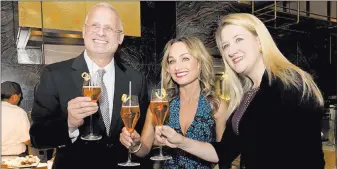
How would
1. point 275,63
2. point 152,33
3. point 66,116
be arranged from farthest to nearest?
1. point 152,33
2. point 66,116
3. point 275,63

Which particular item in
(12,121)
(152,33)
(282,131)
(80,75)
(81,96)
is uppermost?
(152,33)

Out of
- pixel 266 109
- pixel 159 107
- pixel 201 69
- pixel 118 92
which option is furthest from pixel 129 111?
pixel 201 69

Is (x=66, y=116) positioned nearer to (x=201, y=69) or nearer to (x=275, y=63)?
(x=201, y=69)

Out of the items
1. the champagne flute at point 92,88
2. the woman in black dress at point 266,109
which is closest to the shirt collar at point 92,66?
the champagne flute at point 92,88

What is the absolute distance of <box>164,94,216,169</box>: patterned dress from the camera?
7.77 feet

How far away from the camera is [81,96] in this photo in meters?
2.16

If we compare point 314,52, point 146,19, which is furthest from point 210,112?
point 314,52

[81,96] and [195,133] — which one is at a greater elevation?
[81,96]

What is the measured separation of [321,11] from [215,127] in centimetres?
586

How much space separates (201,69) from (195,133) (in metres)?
0.48

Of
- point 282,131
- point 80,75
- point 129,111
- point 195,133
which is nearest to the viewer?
point 282,131

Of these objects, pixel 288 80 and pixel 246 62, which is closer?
pixel 288 80

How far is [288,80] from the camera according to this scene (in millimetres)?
1646

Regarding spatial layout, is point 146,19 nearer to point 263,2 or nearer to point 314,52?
point 263,2
